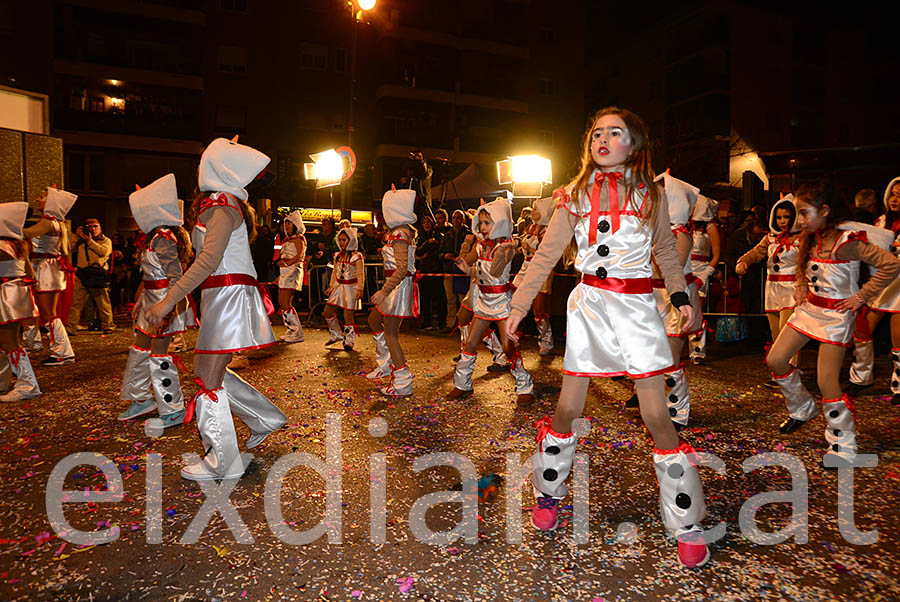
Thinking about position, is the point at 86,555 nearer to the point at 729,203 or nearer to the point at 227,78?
the point at 729,203

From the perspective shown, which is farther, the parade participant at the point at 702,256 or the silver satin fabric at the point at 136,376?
the parade participant at the point at 702,256

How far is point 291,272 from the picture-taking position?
445 inches

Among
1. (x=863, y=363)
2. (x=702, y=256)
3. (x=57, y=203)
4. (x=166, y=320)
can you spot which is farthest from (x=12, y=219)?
(x=863, y=363)

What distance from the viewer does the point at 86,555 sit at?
10.0ft

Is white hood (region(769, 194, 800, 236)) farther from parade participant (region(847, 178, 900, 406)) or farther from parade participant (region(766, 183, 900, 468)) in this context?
parade participant (region(847, 178, 900, 406))

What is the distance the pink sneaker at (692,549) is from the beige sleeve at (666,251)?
4.04 ft

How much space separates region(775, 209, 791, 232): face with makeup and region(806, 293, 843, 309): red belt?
1.73 m

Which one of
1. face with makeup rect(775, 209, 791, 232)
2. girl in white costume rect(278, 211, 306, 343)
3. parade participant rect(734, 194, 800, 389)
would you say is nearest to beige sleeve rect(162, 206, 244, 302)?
parade participant rect(734, 194, 800, 389)

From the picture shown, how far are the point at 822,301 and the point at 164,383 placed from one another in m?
5.37

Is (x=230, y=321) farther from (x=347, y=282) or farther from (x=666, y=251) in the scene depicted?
(x=347, y=282)

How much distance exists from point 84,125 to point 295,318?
87.3 ft

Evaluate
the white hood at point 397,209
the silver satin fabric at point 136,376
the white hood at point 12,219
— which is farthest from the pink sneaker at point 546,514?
the white hood at point 12,219

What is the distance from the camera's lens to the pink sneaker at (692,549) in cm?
296

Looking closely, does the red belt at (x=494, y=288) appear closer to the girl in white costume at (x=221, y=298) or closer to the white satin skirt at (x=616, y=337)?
the girl in white costume at (x=221, y=298)
